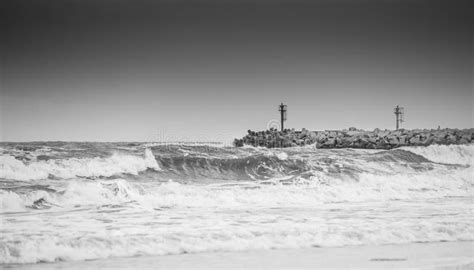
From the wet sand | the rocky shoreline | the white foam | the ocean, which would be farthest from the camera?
the rocky shoreline

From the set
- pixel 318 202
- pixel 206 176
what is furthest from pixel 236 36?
pixel 318 202

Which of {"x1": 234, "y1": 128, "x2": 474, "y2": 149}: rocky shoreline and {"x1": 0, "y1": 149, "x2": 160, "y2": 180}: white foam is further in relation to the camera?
{"x1": 234, "y1": 128, "x2": 474, "y2": 149}: rocky shoreline

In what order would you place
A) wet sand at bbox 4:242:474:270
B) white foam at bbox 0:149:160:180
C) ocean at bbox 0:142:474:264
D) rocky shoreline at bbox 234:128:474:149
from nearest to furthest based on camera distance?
wet sand at bbox 4:242:474:270
ocean at bbox 0:142:474:264
white foam at bbox 0:149:160:180
rocky shoreline at bbox 234:128:474:149

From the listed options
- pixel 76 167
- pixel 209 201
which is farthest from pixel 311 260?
pixel 76 167

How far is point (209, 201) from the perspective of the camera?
28.7 feet

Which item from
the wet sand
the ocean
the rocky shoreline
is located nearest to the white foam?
the ocean

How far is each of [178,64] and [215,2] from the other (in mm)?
3065

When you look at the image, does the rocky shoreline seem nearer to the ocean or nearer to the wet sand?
the ocean

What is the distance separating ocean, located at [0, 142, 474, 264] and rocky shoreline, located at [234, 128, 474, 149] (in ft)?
39.7

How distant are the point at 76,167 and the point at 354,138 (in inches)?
792

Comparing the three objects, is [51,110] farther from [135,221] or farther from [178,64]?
[135,221]

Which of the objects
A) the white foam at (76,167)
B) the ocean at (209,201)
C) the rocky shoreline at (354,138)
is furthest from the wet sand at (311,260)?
the rocky shoreline at (354,138)

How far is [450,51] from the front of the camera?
11.8 m

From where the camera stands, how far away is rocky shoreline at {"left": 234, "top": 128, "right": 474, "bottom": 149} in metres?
26.9
